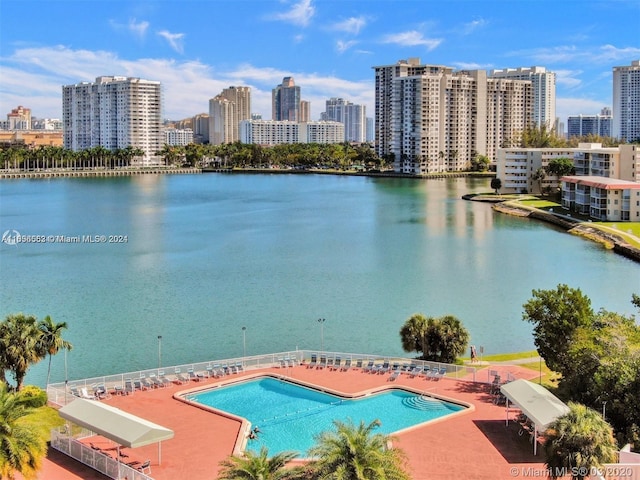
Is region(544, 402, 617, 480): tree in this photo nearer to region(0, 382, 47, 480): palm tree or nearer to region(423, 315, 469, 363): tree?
region(0, 382, 47, 480): palm tree

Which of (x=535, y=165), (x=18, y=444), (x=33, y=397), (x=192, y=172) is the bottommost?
(x=33, y=397)

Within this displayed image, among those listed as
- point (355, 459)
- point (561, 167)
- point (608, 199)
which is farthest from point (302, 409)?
point (561, 167)

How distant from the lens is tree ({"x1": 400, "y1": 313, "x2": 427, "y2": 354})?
19.6 meters

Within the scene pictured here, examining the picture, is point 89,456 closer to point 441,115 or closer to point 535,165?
point 535,165

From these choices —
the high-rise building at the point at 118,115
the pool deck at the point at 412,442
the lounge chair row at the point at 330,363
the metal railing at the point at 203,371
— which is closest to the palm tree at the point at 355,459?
the pool deck at the point at 412,442

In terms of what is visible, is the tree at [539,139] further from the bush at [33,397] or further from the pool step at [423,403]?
the bush at [33,397]

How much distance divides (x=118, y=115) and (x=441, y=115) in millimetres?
66607

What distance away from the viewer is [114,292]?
102 ft

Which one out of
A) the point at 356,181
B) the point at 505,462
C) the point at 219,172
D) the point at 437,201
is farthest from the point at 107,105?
the point at 505,462

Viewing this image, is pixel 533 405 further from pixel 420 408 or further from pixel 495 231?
pixel 495 231

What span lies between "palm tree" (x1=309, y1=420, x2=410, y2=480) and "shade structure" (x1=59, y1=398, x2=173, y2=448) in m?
3.64

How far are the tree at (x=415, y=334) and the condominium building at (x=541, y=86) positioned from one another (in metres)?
150

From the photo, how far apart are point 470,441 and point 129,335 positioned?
45.0ft

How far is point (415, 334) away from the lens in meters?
19.7
